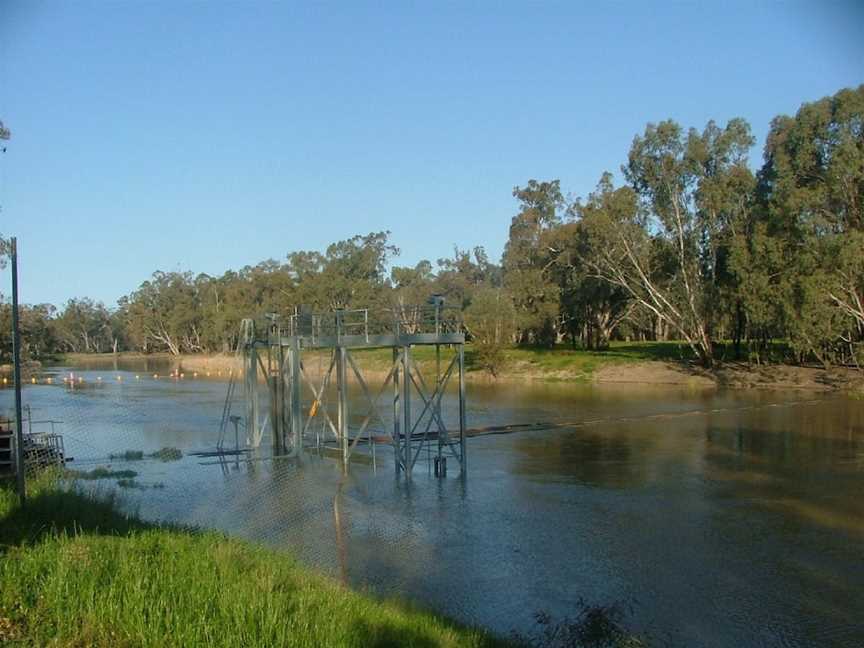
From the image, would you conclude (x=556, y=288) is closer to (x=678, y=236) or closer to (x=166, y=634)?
(x=678, y=236)

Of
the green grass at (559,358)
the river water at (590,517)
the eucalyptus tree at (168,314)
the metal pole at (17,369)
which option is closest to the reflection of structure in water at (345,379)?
the river water at (590,517)

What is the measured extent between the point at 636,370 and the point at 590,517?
38.5m

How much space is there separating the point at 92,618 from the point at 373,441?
15.7m

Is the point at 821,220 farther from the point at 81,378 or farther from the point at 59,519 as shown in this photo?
the point at 81,378

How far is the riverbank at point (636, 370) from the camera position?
150 ft

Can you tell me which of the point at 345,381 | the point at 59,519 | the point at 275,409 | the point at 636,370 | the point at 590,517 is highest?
the point at 345,381

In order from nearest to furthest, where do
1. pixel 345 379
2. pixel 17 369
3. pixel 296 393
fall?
pixel 17 369
pixel 345 379
pixel 296 393

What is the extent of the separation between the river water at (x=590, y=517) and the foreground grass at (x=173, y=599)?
6.38ft

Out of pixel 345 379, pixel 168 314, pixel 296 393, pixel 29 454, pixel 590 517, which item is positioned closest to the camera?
pixel 590 517

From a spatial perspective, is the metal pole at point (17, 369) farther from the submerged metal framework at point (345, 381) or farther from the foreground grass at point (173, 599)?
the submerged metal framework at point (345, 381)

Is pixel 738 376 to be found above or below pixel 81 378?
below

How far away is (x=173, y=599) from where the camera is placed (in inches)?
345

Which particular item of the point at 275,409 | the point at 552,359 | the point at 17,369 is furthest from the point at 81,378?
the point at 17,369

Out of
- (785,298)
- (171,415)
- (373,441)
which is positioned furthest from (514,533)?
(785,298)
